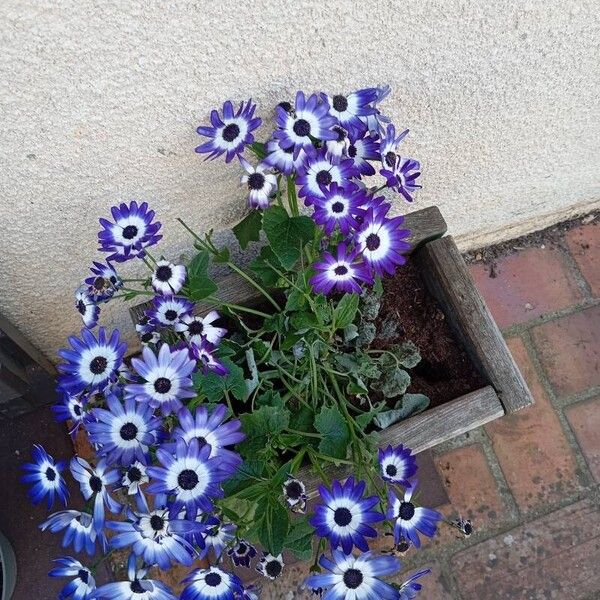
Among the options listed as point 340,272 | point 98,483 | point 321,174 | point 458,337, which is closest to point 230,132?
point 321,174

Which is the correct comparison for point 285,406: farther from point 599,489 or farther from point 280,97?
Answer: point 599,489

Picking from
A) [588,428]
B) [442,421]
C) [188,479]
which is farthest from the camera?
[588,428]

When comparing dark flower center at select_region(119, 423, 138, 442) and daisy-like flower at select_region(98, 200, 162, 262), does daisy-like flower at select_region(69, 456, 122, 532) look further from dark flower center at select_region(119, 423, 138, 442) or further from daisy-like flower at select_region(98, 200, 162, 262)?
daisy-like flower at select_region(98, 200, 162, 262)

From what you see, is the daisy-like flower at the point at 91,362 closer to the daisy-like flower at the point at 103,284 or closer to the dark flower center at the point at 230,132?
the daisy-like flower at the point at 103,284

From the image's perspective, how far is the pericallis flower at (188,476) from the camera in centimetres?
73

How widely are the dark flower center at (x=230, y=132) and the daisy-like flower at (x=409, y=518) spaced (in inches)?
20.3

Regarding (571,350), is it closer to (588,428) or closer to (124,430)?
(588,428)

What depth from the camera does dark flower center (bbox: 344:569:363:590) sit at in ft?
2.61

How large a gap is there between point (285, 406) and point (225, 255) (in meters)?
0.27

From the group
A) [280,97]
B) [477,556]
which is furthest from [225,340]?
[477,556]

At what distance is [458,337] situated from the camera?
3.81ft

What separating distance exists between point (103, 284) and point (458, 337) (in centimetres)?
62

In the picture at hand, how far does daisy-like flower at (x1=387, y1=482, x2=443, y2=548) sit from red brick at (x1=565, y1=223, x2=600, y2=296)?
3.18 ft

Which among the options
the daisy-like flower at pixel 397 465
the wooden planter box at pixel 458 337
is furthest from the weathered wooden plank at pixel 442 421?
the daisy-like flower at pixel 397 465
